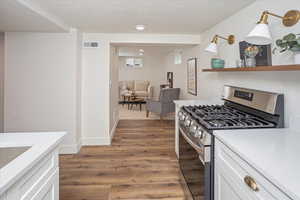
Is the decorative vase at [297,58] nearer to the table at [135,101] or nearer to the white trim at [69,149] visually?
the white trim at [69,149]

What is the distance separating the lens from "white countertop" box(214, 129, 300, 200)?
2.57 ft

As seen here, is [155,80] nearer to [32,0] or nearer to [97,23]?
[97,23]

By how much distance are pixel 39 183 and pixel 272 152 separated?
119 centimetres

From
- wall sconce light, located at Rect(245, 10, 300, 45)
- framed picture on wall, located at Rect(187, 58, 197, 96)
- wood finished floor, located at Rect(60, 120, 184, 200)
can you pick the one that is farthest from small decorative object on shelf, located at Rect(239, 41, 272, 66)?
framed picture on wall, located at Rect(187, 58, 197, 96)

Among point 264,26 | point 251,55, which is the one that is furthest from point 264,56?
point 264,26

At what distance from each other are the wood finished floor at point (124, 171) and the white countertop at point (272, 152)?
1107 millimetres

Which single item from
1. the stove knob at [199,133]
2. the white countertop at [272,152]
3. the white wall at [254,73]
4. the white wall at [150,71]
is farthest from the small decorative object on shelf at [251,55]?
the white wall at [150,71]

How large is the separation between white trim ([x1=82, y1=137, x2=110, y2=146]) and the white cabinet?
2583mm

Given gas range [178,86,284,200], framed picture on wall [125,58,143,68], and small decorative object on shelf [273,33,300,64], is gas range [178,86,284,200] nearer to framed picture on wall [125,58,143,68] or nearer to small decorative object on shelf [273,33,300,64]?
small decorative object on shelf [273,33,300,64]

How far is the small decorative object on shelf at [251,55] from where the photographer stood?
6.32ft

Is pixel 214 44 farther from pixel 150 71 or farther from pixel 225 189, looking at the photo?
pixel 150 71

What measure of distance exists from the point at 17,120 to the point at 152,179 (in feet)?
7.69

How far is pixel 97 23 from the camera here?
2.92 meters

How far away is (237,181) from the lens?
111cm
